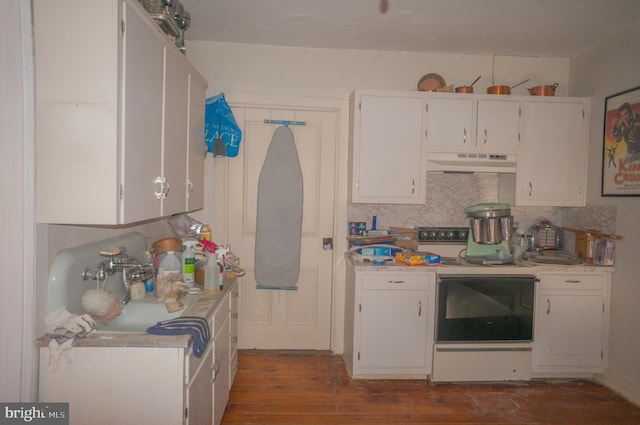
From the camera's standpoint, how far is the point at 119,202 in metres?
1.36

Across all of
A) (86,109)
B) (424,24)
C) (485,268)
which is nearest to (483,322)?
(485,268)

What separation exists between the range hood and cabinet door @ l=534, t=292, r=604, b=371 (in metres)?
1.01

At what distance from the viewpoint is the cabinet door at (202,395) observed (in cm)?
150

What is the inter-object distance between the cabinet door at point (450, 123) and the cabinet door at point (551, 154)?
45 cm

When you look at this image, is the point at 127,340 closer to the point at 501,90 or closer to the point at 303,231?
the point at 303,231

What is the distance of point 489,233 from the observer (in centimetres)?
284

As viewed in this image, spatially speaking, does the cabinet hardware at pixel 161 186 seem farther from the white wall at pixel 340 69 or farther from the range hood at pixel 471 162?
the range hood at pixel 471 162

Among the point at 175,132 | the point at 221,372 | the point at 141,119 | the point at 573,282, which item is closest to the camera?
the point at 141,119

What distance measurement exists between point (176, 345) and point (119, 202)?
57 cm

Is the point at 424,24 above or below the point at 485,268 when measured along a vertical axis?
above

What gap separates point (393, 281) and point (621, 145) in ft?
6.28

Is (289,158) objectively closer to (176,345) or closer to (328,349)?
(328,349)

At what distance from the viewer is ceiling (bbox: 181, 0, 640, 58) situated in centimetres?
235

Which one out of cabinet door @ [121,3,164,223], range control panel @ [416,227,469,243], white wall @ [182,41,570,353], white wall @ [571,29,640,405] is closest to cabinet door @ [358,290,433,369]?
white wall @ [182,41,570,353]
